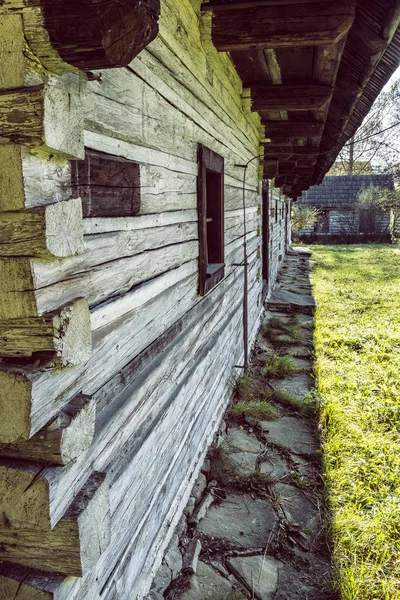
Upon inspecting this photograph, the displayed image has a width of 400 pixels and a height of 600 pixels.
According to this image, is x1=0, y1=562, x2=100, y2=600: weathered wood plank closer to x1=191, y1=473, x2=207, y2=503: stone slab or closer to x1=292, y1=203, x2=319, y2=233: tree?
x1=191, y1=473, x2=207, y2=503: stone slab

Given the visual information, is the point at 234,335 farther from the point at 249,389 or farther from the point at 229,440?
the point at 229,440

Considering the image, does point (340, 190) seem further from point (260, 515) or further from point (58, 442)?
point (58, 442)

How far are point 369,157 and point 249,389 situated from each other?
115 ft

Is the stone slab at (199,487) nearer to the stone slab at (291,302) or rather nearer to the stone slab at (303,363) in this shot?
the stone slab at (303,363)

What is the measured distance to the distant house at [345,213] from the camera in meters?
25.7

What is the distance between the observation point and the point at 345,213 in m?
26.6

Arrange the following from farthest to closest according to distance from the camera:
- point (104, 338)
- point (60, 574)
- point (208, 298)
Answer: point (208, 298)
point (104, 338)
point (60, 574)

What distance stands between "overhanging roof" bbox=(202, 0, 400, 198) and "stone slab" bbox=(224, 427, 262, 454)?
9.54ft

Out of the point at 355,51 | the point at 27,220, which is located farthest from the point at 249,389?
the point at 27,220

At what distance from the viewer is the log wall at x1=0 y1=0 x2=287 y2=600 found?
1138mm

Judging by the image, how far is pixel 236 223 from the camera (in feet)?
15.2

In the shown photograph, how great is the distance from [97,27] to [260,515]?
9.41 ft

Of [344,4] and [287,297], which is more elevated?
[344,4]

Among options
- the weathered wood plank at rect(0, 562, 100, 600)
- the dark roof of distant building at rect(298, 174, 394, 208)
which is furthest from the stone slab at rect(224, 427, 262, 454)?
the dark roof of distant building at rect(298, 174, 394, 208)
